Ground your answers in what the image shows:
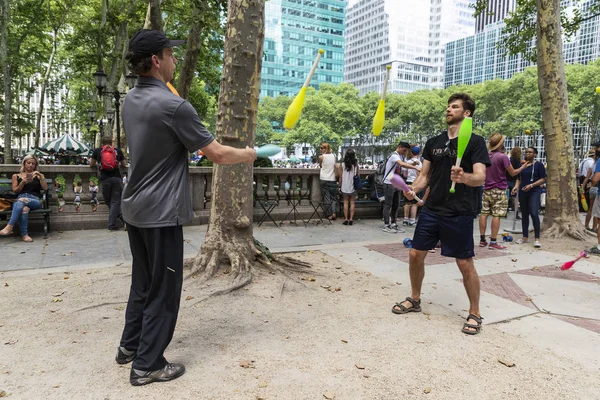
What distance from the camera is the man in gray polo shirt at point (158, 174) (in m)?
2.64

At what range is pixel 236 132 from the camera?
5.13m

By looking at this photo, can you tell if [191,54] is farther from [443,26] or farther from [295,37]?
[443,26]

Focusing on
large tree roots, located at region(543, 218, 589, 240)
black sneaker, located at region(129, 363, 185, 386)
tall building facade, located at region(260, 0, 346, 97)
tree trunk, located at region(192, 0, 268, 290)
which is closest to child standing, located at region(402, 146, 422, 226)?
large tree roots, located at region(543, 218, 589, 240)

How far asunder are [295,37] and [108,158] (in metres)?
112

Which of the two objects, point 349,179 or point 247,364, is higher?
point 349,179

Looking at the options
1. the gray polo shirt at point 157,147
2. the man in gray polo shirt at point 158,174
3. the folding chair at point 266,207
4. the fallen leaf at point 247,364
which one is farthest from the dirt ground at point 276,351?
the folding chair at point 266,207

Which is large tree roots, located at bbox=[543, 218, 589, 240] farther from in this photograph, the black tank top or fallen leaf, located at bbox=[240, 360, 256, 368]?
the black tank top

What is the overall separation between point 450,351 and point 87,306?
3428 mm

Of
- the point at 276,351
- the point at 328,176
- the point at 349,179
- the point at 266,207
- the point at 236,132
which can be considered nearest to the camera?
the point at 276,351

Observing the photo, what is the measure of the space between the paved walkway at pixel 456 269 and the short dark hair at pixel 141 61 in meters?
3.67

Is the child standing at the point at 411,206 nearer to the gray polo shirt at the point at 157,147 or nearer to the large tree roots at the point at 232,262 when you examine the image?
the large tree roots at the point at 232,262

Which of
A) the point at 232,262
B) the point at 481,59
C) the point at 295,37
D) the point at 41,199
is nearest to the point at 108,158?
the point at 41,199

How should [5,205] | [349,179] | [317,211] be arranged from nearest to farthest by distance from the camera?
[5,205], [349,179], [317,211]

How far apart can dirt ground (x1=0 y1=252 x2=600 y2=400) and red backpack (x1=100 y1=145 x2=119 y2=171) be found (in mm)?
3751
